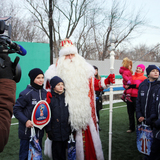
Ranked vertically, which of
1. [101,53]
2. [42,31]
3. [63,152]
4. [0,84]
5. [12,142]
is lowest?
[12,142]

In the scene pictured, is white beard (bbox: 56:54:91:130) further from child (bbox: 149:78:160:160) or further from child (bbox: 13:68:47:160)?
child (bbox: 149:78:160:160)

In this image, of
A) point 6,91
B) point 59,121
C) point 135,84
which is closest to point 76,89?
Answer: point 59,121

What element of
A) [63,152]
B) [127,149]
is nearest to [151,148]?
[127,149]

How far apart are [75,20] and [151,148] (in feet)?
40.9

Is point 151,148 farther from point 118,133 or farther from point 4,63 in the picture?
point 4,63

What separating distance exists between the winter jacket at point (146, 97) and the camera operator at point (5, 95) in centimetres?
243

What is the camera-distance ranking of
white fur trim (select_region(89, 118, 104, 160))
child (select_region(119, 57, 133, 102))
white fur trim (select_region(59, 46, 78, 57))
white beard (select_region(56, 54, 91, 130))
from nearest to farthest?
white beard (select_region(56, 54, 91, 130)) < white fur trim (select_region(89, 118, 104, 160)) < white fur trim (select_region(59, 46, 78, 57)) < child (select_region(119, 57, 133, 102))

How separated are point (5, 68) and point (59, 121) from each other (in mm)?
1790

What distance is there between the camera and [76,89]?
280 centimetres

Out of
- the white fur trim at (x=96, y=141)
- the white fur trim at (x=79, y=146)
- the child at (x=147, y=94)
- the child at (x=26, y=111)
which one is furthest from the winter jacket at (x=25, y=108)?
the child at (x=147, y=94)

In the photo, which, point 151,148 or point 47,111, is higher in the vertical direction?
point 47,111

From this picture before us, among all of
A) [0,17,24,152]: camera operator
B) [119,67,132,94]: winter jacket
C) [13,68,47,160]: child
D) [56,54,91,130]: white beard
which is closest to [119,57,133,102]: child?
[119,67,132,94]: winter jacket

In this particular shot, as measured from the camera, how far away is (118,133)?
177 inches

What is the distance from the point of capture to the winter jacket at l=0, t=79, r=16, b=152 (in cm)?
89
